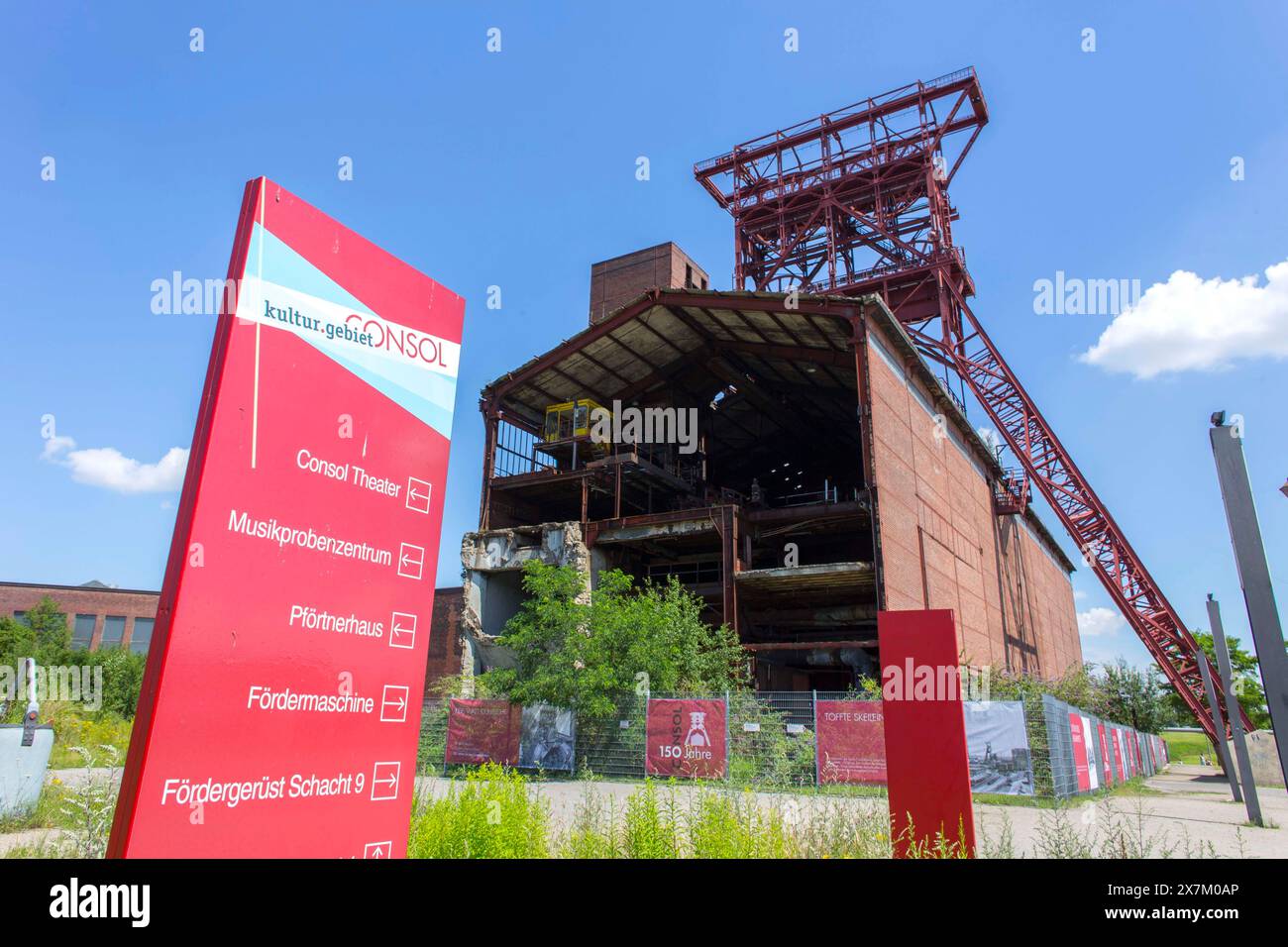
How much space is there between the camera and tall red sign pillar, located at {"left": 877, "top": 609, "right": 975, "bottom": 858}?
235 inches

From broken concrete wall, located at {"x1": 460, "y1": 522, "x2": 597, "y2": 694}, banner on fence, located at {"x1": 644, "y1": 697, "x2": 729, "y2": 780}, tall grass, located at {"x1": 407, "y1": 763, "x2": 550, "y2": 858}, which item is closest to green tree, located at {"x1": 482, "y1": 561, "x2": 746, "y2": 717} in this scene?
banner on fence, located at {"x1": 644, "y1": 697, "x2": 729, "y2": 780}

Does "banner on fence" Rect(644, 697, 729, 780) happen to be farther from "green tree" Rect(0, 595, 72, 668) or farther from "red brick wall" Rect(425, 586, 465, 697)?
"green tree" Rect(0, 595, 72, 668)

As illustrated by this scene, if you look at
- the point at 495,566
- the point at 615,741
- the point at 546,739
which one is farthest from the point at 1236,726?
the point at 495,566

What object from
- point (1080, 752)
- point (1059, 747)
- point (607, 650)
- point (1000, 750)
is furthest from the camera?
point (607, 650)

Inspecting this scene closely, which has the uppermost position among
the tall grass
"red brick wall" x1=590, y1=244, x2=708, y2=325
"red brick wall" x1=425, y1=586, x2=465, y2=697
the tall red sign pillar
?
"red brick wall" x1=590, y1=244, x2=708, y2=325

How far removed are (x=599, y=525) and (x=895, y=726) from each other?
2370cm

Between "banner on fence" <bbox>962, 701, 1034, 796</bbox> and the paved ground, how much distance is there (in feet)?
3.90

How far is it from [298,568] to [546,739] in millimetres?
18084

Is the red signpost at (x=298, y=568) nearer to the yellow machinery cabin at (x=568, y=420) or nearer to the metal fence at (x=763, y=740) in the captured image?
the metal fence at (x=763, y=740)

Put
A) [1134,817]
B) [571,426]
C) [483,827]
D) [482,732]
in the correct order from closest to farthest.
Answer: [483,827], [1134,817], [482,732], [571,426]

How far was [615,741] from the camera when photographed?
19797mm

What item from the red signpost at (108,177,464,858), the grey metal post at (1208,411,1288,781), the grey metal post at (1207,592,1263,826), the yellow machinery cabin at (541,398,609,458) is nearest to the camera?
the red signpost at (108,177,464,858)

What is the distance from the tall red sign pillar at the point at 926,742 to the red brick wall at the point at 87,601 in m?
60.6

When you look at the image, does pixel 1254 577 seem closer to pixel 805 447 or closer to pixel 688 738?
pixel 688 738
